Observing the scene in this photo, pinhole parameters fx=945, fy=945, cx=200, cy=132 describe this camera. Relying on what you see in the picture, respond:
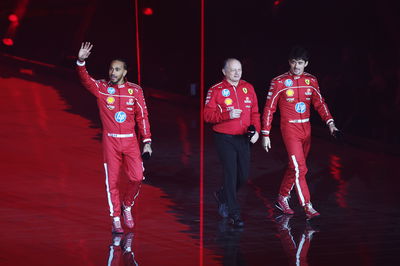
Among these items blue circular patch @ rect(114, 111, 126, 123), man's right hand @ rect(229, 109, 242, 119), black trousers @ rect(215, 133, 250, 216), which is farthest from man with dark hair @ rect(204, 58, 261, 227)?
blue circular patch @ rect(114, 111, 126, 123)

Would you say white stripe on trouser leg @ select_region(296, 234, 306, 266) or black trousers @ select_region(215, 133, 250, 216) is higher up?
A: black trousers @ select_region(215, 133, 250, 216)

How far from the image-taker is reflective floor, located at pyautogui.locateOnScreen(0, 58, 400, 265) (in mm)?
8172

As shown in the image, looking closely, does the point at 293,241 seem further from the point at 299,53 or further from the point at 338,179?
the point at 338,179

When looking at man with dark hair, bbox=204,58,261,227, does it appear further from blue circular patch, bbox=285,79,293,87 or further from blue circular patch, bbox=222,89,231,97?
blue circular patch, bbox=285,79,293,87

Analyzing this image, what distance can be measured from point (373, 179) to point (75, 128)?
615 cm

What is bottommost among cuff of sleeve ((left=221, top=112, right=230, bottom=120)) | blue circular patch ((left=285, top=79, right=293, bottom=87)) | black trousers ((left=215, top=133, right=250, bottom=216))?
black trousers ((left=215, top=133, right=250, bottom=216))

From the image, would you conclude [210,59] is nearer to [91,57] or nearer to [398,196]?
[91,57]

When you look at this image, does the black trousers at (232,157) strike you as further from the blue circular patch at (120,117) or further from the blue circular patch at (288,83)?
the blue circular patch at (120,117)

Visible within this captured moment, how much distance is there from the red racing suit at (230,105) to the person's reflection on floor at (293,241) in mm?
1017

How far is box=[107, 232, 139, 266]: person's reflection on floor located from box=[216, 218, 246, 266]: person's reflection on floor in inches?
31.1

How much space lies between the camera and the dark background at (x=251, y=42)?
58.0ft

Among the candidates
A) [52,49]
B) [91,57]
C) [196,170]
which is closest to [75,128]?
[196,170]

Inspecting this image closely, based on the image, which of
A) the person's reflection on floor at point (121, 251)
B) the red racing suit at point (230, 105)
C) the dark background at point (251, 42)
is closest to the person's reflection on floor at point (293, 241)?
the red racing suit at point (230, 105)

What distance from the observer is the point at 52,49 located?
30.5m
